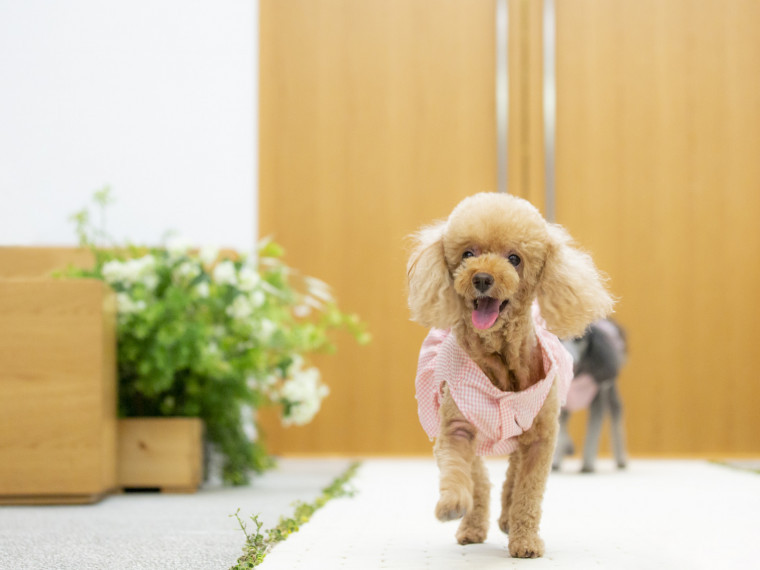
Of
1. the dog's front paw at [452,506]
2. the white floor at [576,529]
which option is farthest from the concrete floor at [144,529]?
the dog's front paw at [452,506]

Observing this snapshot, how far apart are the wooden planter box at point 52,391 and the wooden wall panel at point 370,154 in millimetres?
1487

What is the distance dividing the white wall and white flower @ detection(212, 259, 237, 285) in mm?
850

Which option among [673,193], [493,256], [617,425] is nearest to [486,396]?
[493,256]

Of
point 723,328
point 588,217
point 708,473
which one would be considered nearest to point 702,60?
point 588,217

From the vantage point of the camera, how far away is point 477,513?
1574mm

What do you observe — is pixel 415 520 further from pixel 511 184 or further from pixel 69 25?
pixel 69 25

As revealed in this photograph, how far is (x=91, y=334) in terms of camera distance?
221 cm

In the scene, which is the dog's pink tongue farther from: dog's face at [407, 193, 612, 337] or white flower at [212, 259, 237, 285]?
white flower at [212, 259, 237, 285]

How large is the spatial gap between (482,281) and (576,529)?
2.03ft

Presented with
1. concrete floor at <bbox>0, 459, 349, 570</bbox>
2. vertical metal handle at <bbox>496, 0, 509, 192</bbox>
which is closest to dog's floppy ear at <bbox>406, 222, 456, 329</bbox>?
concrete floor at <bbox>0, 459, 349, 570</bbox>

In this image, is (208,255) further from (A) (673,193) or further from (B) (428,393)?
(A) (673,193)

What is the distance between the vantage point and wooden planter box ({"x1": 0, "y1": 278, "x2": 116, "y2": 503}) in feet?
7.04

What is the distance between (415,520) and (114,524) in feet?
1.98

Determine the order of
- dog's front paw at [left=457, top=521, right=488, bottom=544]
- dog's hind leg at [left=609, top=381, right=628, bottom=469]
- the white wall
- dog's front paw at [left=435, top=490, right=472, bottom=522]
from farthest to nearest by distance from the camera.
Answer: the white wall → dog's hind leg at [left=609, top=381, right=628, bottom=469] → dog's front paw at [left=457, top=521, right=488, bottom=544] → dog's front paw at [left=435, top=490, right=472, bottom=522]
